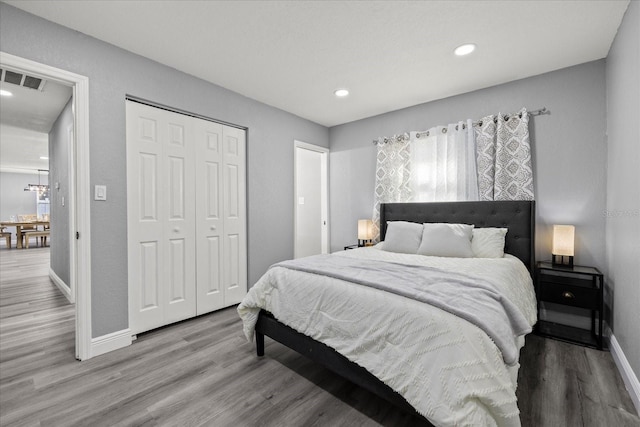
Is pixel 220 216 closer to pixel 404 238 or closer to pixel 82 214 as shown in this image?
pixel 82 214

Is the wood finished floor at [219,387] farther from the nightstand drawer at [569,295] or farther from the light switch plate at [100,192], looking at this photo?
the light switch plate at [100,192]

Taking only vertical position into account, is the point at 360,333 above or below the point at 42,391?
above

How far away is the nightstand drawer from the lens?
2338 mm

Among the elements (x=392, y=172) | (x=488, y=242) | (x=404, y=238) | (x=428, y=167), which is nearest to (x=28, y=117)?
(x=392, y=172)

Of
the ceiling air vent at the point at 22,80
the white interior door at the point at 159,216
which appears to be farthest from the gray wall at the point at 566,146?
the ceiling air vent at the point at 22,80

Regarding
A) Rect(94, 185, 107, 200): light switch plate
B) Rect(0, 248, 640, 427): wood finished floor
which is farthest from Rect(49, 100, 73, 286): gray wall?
Rect(94, 185, 107, 200): light switch plate

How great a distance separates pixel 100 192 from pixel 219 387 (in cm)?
179

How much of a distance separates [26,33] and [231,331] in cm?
277

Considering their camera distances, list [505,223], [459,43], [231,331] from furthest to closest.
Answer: [505,223], [231,331], [459,43]

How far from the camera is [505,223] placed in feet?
9.54

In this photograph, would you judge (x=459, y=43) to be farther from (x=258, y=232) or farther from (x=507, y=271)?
(x=258, y=232)

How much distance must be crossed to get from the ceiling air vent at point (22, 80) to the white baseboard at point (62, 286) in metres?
2.44

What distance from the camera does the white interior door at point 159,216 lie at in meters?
2.54

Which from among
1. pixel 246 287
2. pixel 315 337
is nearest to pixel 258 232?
pixel 246 287
